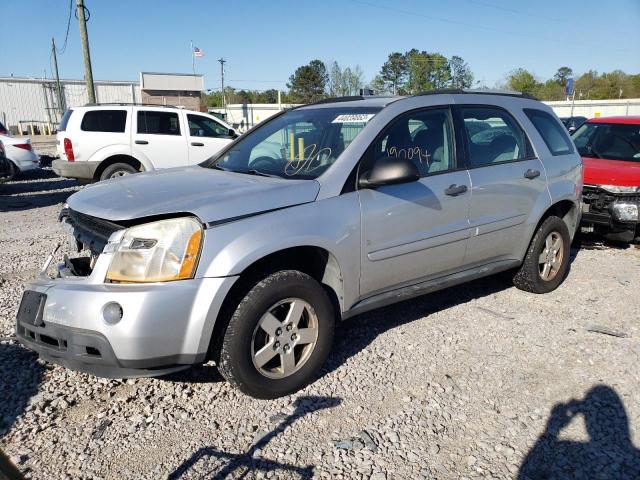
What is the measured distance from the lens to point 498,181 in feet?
14.0

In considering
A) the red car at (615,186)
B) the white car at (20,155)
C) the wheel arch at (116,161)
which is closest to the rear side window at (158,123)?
the wheel arch at (116,161)

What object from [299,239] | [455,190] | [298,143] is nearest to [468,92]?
[455,190]

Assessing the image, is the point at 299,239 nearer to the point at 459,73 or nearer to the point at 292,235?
the point at 292,235

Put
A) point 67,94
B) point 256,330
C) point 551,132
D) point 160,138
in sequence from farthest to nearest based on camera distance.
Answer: point 67,94 → point 160,138 → point 551,132 → point 256,330

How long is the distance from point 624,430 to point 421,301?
85.1 inches

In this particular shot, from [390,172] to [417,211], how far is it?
0.50m

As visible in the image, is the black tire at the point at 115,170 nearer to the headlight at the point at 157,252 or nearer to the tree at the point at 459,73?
the headlight at the point at 157,252

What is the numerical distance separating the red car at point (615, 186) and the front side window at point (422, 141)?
3.49 m

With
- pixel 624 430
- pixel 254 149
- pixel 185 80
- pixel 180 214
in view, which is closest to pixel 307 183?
pixel 180 214

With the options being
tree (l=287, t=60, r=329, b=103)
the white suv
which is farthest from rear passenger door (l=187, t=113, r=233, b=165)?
tree (l=287, t=60, r=329, b=103)

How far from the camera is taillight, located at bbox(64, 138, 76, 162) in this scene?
9797mm

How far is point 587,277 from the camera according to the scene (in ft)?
18.5

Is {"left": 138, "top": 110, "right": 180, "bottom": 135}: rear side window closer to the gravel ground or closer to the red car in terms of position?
the gravel ground

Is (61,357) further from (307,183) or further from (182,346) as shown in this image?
(307,183)
